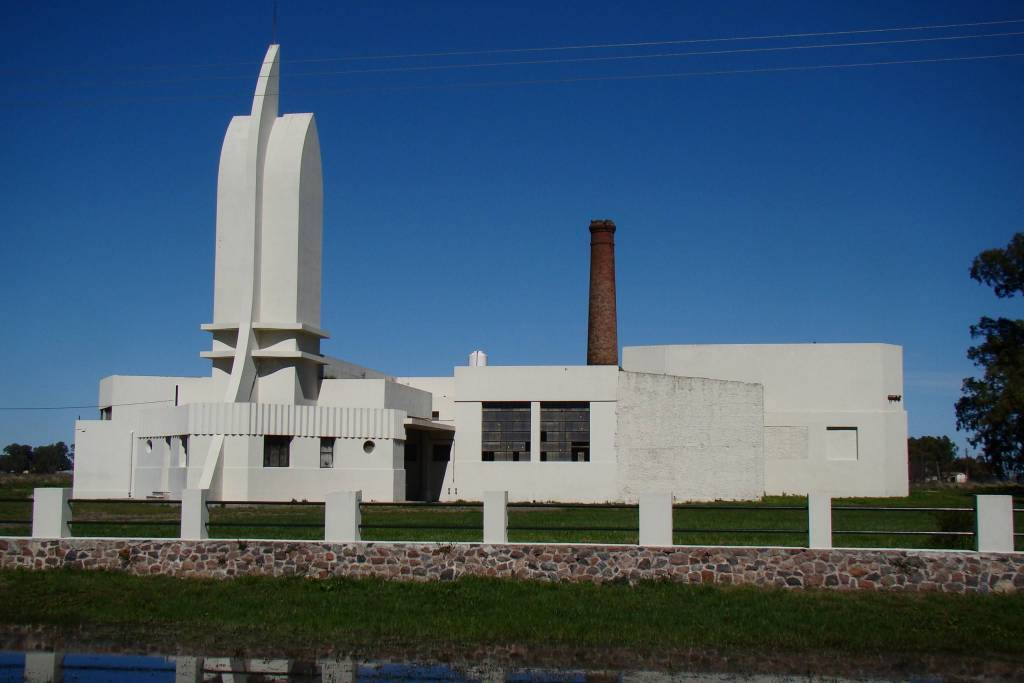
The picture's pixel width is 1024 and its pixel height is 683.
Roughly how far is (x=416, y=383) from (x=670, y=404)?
512 inches

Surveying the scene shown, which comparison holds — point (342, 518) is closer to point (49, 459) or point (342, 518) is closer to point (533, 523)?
point (533, 523)

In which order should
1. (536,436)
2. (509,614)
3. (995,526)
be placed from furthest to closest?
(536,436) < (995,526) < (509,614)

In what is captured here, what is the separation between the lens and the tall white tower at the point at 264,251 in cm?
3588

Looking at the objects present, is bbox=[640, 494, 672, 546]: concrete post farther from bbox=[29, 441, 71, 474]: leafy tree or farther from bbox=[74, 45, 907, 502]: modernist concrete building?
bbox=[29, 441, 71, 474]: leafy tree

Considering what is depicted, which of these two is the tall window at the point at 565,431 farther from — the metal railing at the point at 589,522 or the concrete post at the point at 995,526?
the concrete post at the point at 995,526


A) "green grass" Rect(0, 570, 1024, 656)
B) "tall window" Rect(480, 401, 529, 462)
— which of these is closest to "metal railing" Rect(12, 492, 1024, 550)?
"green grass" Rect(0, 570, 1024, 656)

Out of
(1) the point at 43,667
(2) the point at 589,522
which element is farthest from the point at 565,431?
(1) the point at 43,667

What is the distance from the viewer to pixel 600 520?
86.9ft

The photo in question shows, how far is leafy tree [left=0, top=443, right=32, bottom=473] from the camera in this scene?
132137 mm

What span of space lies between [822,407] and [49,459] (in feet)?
369

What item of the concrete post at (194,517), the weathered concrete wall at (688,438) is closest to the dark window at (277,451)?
the weathered concrete wall at (688,438)

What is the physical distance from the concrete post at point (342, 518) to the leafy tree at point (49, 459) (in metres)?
Answer: 126

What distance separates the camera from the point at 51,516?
747 inches

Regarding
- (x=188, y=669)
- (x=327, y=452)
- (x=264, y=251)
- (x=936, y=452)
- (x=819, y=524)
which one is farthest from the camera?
(x=936, y=452)
